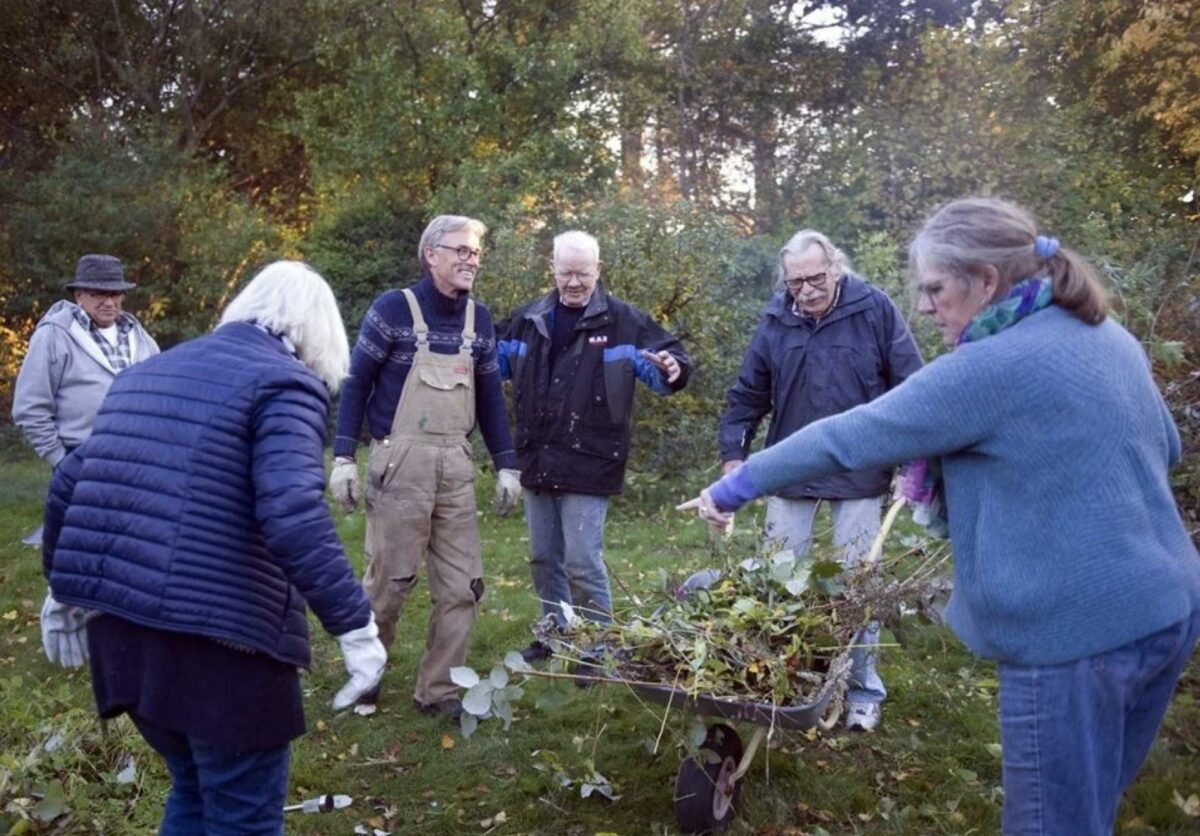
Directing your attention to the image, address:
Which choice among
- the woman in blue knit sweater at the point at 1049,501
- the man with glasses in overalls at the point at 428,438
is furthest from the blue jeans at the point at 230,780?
the man with glasses in overalls at the point at 428,438

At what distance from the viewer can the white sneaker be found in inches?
172

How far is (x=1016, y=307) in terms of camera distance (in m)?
2.22

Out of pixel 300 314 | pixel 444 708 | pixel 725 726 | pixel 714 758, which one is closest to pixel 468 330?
pixel 444 708

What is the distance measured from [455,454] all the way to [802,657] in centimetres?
185

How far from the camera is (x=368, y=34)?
16.8 meters

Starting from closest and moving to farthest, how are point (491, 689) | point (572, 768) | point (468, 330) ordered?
point (491, 689), point (572, 768), point (468, 330)

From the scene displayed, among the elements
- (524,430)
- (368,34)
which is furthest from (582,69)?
(524,430)

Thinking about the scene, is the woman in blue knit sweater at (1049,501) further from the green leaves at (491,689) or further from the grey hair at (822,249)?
the grey hair at (822,249)

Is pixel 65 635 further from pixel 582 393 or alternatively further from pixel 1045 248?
pixel 1045 248

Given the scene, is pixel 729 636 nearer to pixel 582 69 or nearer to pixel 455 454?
pixel 455 454

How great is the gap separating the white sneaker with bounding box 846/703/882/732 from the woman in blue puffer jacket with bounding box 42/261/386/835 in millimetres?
2411

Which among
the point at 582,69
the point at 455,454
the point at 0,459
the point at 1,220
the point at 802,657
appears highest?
the point at 582,69

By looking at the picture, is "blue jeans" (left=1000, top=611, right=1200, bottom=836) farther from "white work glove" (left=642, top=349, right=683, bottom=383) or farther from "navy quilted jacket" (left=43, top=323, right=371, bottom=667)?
"white work glove" (left=642, top=349, right=683, bottom=383)

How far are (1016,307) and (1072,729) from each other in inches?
32.7
